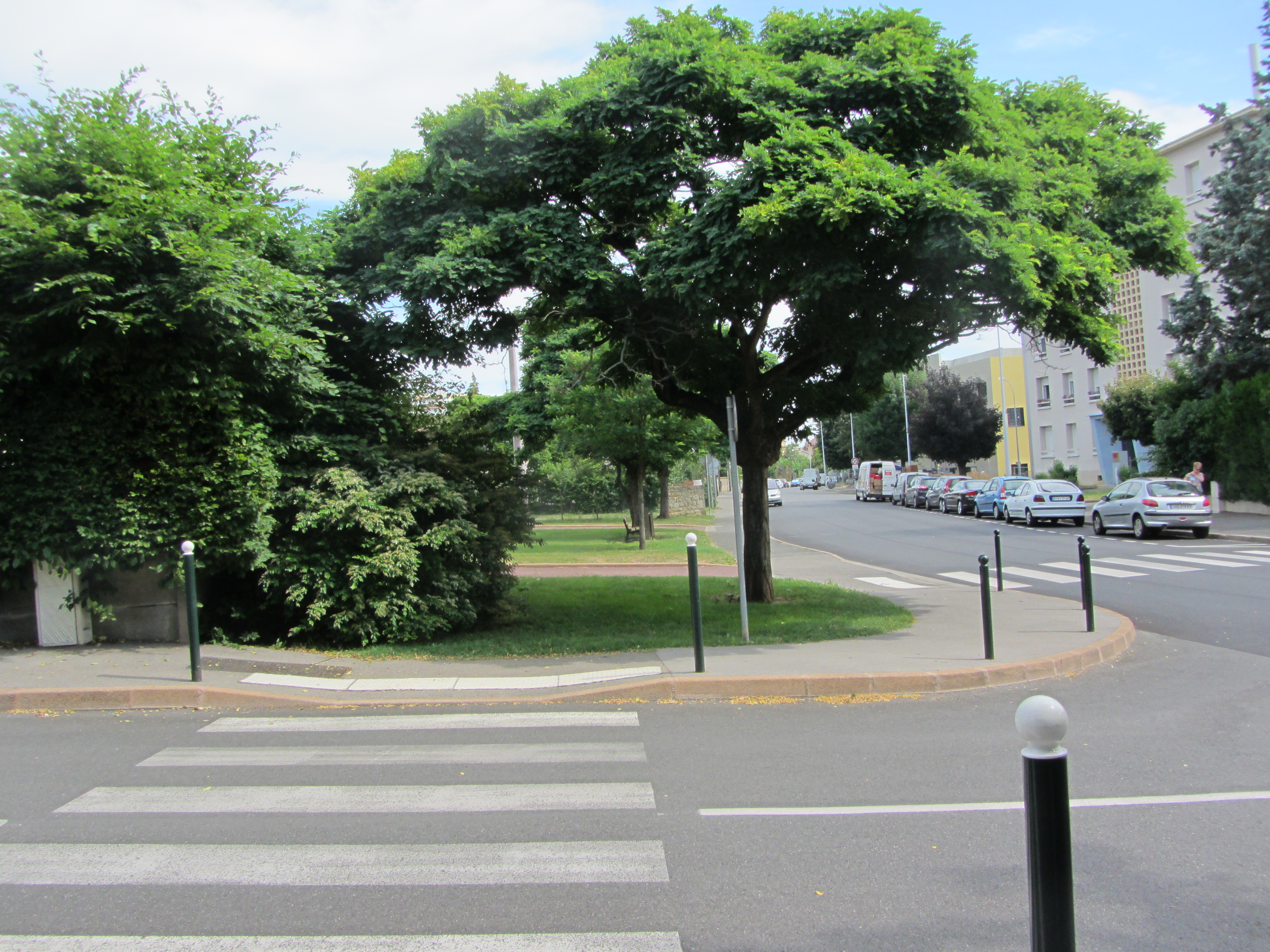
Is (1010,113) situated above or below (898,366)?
above

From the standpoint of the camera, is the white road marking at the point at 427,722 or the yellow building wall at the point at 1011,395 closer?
the white road marking at the point at 427,722

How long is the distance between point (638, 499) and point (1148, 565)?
14.4 meters

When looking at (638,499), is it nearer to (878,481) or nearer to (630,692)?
(630,692)

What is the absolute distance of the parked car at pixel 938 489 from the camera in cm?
4138

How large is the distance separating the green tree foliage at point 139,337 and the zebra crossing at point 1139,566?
11358 mm

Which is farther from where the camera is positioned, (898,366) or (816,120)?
(898,366)

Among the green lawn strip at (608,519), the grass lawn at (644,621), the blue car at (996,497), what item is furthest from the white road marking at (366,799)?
the green lawn strip at (608,519)

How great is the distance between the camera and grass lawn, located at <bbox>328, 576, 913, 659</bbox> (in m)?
10.0

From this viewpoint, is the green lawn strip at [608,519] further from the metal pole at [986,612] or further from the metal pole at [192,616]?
the metal pole at [192,616]

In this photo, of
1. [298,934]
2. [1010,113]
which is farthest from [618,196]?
[298,934]

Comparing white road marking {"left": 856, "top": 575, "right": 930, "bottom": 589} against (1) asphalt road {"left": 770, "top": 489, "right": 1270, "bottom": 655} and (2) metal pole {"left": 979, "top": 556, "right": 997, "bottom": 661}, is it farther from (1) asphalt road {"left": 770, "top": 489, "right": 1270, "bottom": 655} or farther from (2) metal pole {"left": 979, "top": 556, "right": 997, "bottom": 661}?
(2) metal pole {"left": 979, "top": 556, "right": 997, "bottom": 661}

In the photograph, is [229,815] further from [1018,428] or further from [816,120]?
[1018,428]

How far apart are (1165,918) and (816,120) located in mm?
8469

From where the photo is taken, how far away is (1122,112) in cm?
1260
